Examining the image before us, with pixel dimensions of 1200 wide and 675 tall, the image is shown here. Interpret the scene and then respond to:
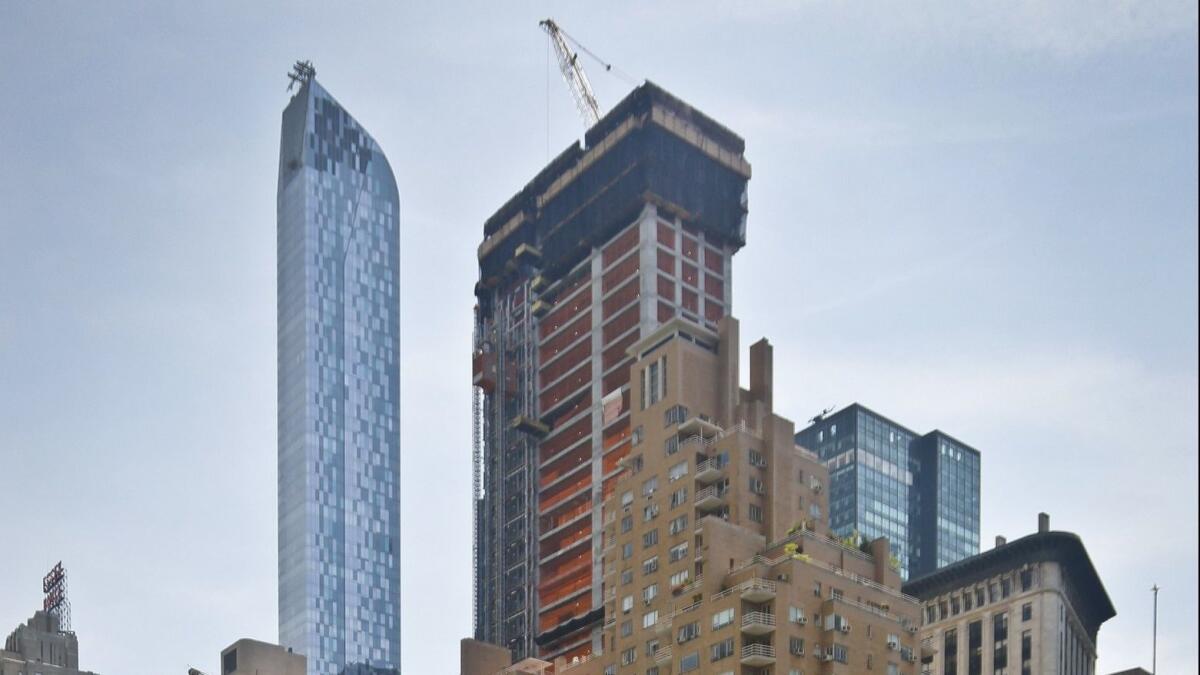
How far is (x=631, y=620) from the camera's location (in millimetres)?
184625

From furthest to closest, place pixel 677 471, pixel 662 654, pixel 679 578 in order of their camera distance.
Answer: pixel 677 471
pixel 679 578
pixel 662 654

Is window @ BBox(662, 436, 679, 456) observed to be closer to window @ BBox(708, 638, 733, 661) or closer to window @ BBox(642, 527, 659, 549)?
window @ BBox(642, 527, 659, 549)

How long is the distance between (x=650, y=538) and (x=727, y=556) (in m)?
11.3

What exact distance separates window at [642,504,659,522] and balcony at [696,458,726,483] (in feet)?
18.2

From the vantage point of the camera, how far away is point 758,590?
170m

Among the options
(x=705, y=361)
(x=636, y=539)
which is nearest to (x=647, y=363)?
(x=705, y=361)

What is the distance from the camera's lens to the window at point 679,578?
587 ft

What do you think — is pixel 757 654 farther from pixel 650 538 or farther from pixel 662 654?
pixel 650 538

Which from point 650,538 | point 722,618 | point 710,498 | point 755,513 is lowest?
point 722,618

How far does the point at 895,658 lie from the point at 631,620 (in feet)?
83.8

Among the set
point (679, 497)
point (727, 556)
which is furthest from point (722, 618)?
point (679, 497)

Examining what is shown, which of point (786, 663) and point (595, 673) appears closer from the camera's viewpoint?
point (786, 663)

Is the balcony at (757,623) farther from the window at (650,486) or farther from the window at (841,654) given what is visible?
the window at (650,486)

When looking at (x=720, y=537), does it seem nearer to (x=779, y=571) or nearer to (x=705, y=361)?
(x=779, y=571)
